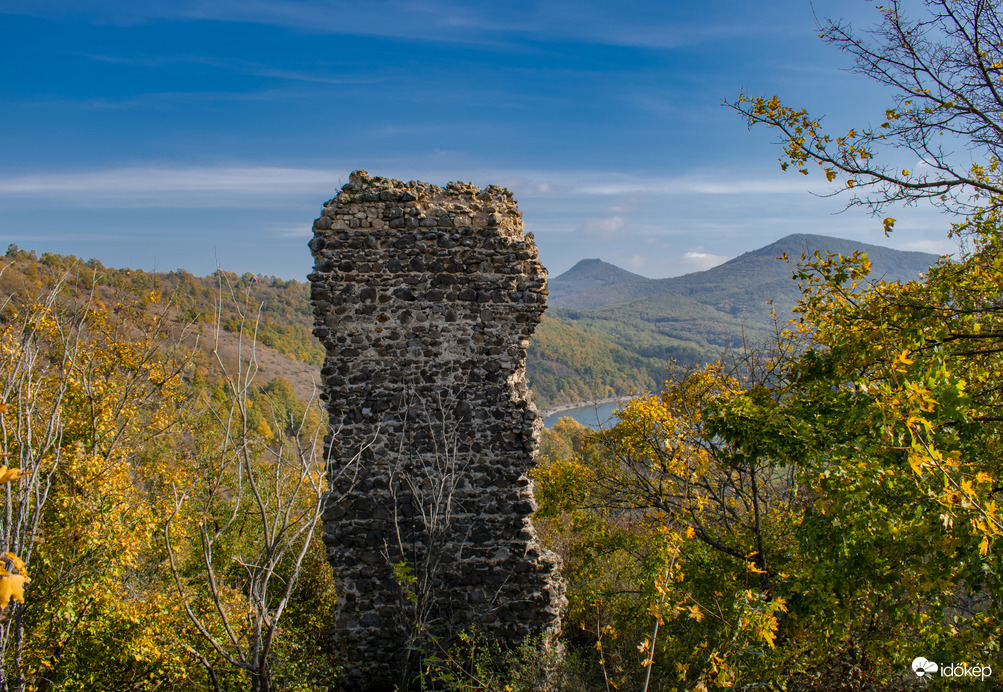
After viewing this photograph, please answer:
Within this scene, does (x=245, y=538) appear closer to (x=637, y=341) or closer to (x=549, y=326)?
(x=549, y=326)

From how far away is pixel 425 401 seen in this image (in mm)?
5957

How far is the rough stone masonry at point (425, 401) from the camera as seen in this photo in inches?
235

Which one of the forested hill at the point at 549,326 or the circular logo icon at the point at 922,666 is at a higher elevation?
the forested hill at the point at 549,326

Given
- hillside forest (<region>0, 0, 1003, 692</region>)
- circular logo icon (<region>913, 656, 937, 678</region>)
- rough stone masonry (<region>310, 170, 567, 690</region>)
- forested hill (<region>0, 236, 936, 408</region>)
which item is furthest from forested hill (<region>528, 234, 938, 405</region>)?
circular logo icon (<region>913, 656, 937, 678</region>)

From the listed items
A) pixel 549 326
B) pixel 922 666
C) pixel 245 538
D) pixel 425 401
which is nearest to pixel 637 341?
pixel 549 326

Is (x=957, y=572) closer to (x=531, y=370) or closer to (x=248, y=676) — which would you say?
(x=248, y=676)

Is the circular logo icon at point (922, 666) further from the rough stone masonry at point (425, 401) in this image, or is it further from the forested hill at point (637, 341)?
the forested hill at point (637, 341)

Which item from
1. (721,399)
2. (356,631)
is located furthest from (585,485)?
(356,631)

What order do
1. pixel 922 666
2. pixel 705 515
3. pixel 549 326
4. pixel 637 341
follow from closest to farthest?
1. pixel 922 666
2. pixel 705 515
3. pixel 549 326
4. pixel 637 341

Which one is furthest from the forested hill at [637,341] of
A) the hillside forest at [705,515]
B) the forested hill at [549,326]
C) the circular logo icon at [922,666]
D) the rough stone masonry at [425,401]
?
the circular logo icon at [922,666]

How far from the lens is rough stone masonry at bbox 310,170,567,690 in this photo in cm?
596

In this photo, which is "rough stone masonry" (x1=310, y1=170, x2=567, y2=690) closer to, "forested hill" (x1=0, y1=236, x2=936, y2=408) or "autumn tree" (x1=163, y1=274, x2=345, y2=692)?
"autumn tree" (x1=163, y1=274, x2=345, y2=692)

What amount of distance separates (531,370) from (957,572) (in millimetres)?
86269

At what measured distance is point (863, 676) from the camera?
16.5 ft
